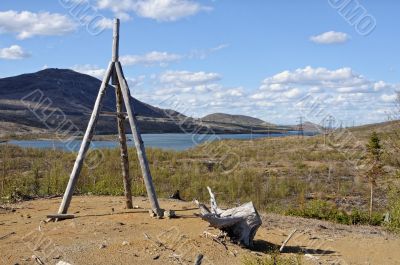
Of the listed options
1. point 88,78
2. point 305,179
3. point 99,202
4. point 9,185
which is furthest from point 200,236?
point 88,78

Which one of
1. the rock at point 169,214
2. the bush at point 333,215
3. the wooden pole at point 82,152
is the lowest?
the bush at point 333,215

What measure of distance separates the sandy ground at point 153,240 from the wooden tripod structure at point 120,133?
34 centimetres

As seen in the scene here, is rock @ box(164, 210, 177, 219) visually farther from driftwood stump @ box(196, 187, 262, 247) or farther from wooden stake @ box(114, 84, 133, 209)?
driftwood stump @ box(196, 187, 262, 247)

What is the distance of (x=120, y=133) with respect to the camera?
977cm

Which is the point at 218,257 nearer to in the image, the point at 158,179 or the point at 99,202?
the point at 99,202

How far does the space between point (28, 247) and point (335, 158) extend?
27.2m

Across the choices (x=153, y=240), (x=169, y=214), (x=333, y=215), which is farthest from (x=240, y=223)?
(x=333, y=215)

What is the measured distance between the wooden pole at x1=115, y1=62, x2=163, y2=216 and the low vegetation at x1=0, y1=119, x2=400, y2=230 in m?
3.90

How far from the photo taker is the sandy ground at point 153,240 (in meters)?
6.90

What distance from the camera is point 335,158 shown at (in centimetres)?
3212

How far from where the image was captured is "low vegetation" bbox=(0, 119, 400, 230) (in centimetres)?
1251

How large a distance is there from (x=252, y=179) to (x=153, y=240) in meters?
13.6

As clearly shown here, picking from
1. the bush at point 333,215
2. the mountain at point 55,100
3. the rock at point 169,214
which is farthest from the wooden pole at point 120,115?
the mountain at point 55,100

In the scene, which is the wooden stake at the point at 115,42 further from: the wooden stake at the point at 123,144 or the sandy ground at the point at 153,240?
the sandy ground at the point at 153,240
